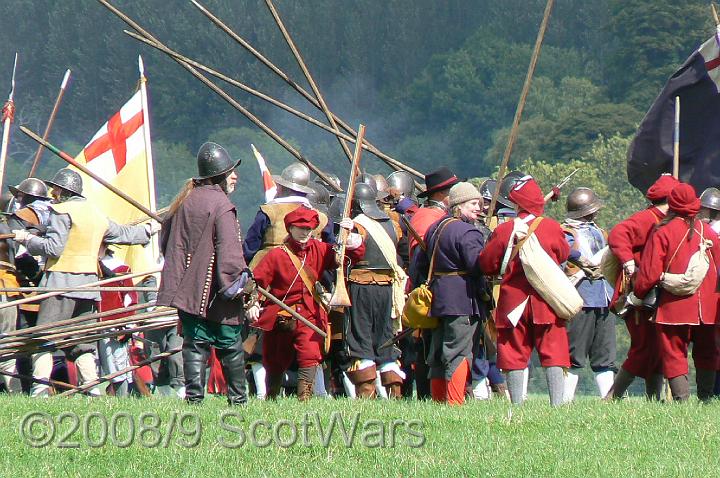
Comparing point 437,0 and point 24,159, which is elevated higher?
point 437,0

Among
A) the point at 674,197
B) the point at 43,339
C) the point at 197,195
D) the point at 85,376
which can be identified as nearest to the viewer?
the point at 197,195

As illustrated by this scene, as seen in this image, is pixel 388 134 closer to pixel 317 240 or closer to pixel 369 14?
pixel 369 14

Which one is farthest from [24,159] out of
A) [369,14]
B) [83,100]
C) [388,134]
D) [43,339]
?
[43,339]

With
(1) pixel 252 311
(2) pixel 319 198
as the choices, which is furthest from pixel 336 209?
(1) pixel 252 311

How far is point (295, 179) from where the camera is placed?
11656 millimetres

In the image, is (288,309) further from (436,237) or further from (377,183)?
(377,183)

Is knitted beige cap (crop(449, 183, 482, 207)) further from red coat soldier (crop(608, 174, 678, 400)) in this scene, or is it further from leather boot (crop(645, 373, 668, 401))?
leather boot (crop(645, 373, 668, 401))

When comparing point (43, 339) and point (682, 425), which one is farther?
point (43, 339)

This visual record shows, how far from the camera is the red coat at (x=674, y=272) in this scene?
9.91m

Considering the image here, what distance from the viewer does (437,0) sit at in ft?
256

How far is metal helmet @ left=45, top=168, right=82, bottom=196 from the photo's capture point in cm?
1182

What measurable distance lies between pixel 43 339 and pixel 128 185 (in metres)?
4.70

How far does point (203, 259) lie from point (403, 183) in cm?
459

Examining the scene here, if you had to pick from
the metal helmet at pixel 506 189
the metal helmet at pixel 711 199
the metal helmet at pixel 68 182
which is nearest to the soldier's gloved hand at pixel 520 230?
the metal helmet at pixel 711 199
